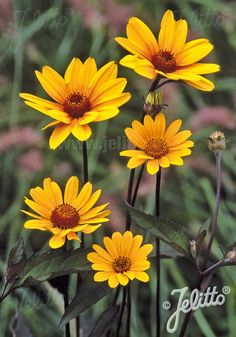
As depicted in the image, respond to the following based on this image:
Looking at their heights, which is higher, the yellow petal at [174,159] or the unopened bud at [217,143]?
the unopened bud at [217,143]

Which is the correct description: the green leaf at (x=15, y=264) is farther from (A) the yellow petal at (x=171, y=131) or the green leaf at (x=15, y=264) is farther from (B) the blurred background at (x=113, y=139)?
(B) the blurred background at (x=113, y=139)

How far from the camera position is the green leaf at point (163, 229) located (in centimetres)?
58

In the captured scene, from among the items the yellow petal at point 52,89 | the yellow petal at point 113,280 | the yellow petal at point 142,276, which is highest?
the yellow petal at point 52,89

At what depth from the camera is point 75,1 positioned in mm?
1447

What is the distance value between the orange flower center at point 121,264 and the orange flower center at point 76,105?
0.38ft

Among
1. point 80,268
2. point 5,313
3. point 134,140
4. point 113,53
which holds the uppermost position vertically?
point 113,53

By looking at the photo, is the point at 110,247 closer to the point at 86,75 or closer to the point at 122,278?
the point at 122,278

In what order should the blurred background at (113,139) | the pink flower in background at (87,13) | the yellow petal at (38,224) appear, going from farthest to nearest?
the pink flower in background at (87,13)
the blurred background at (113,139)
the yellow petal at (38,224)

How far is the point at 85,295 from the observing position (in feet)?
1.99

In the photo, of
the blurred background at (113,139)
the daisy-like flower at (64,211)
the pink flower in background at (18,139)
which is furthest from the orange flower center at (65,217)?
the pink flower in background at (18,139)

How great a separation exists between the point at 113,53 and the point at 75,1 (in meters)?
0.20

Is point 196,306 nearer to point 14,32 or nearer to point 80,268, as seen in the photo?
point 80,268

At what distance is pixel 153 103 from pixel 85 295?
6.5 inches

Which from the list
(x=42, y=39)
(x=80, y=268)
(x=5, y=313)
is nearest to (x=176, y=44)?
(x=80, y=268)
